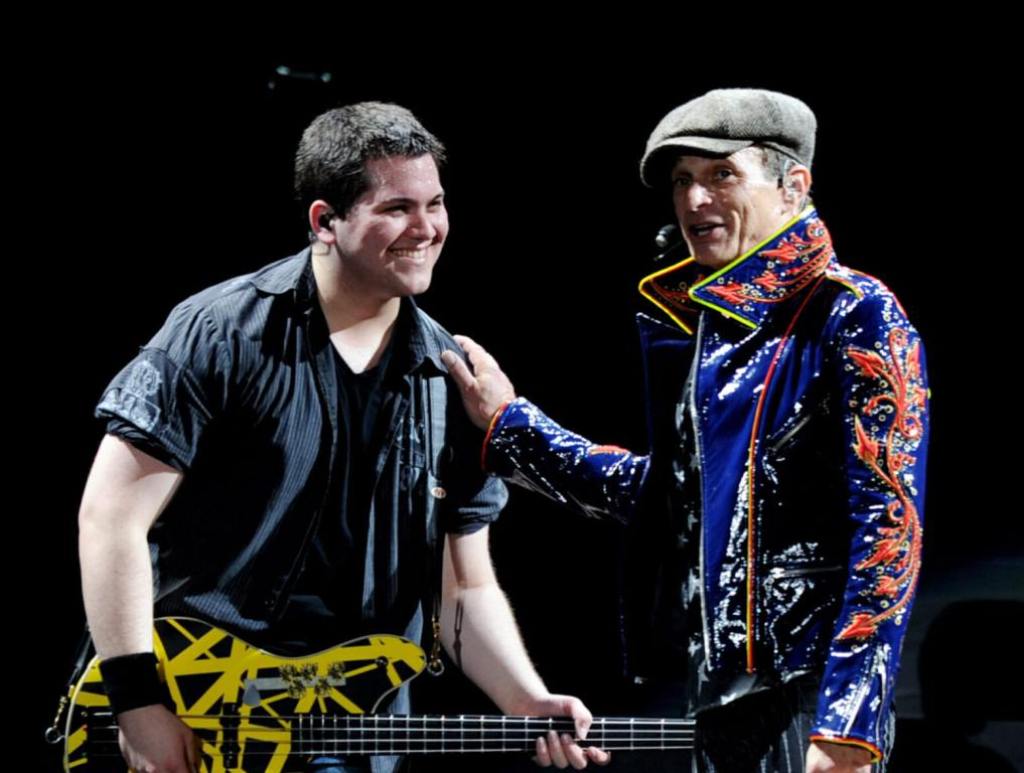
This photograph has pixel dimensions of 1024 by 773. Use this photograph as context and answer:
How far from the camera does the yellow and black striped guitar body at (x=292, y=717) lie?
96.3 inches

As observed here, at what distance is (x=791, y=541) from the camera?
2.06 meters

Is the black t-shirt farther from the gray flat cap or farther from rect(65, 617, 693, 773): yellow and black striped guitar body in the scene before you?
the gray flat cap

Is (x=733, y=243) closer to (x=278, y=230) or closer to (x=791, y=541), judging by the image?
(x=791, y=541)

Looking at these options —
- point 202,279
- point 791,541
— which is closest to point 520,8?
point 202,279

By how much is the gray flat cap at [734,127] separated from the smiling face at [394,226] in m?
0.47

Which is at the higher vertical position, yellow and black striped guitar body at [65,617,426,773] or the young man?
the young man

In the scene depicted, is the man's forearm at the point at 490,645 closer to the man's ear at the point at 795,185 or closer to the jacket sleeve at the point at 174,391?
the jacket sleeve at the point at 174,391

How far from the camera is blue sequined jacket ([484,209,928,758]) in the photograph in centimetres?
195

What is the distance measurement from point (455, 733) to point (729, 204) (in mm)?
1148

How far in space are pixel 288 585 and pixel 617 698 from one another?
1.16 metres

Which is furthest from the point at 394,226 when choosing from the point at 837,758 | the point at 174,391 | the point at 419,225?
the point at 837,758

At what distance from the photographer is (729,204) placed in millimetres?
2264

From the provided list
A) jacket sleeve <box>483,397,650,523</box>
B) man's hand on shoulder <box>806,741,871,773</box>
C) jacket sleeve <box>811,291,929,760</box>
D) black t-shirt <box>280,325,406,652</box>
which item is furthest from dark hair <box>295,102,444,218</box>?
man's hand on shoulder <box>806,741,871,773</box>

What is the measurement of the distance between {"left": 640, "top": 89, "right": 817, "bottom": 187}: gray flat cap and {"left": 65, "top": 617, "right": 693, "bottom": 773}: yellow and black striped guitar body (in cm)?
103
